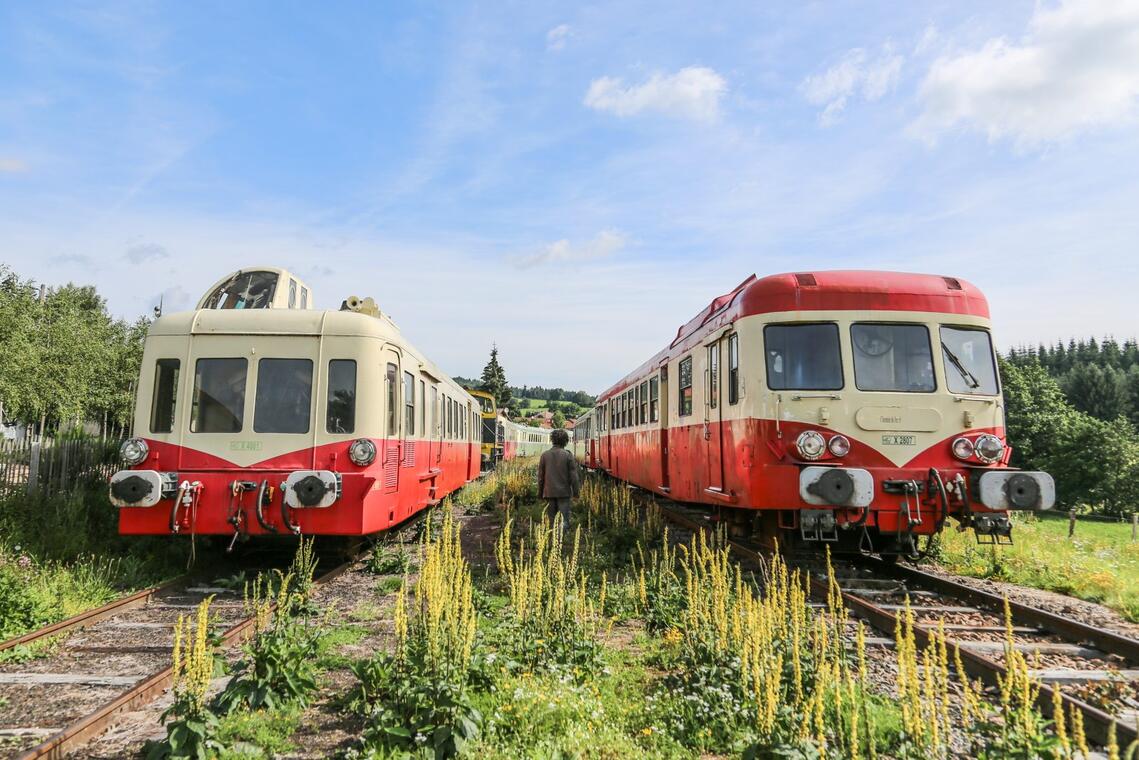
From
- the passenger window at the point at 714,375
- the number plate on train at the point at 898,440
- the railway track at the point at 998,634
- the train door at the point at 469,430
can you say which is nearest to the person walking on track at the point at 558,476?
the passenger window at the point at 714,375

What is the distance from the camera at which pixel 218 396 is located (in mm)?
8109

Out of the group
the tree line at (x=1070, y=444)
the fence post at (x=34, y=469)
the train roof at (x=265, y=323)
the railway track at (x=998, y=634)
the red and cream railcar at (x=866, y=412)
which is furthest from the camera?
the tree line at (x=1070, y=444)

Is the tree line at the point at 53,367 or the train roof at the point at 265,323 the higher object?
the tree line at the point at 53,367

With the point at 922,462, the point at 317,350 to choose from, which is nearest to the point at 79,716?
the point at 317,350

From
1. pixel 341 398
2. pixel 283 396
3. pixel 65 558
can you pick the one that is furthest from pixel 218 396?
pixel 65 558

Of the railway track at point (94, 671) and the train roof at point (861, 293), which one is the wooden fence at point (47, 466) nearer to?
the railway track at point (94, 671)

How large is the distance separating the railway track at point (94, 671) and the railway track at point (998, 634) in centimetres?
427

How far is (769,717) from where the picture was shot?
3553mm

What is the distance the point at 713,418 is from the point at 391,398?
4.03 meters

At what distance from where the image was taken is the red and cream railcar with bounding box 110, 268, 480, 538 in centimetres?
757

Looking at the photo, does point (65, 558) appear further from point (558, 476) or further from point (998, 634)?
point (998, 634)

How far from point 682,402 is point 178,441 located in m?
6.92

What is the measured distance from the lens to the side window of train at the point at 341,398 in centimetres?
802

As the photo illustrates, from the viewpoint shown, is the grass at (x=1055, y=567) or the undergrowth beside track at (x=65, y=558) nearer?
the undergrowth beside track at (x=65, y=558)
